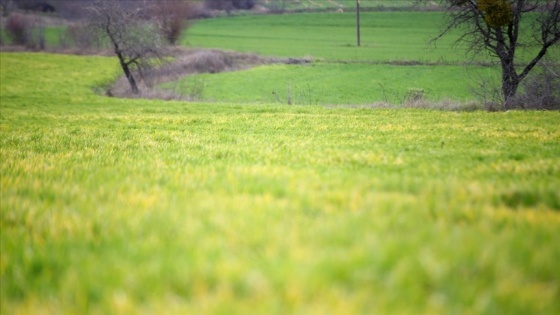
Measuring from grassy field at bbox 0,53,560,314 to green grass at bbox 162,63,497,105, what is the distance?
26576 millimetres

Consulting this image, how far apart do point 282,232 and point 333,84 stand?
42.1 m

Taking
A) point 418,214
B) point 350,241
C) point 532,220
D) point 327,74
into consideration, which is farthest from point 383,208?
point 327,74

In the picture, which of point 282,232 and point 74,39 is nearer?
point 282,232

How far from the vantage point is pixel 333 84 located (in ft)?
148

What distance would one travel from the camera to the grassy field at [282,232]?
10.4 feet

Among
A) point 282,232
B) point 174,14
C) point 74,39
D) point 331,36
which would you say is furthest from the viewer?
point 331,36

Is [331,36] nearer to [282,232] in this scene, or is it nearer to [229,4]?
[229,4]

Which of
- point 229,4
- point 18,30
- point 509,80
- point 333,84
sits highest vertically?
point 229,4

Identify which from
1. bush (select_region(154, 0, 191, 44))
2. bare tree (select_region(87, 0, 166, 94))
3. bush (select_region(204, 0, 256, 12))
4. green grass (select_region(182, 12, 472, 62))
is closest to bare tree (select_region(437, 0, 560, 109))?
green grass (select_region(182, 12, 472, 62))

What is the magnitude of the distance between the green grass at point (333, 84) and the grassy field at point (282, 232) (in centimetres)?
2658

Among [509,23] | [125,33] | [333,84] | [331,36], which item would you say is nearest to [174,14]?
[331,36]

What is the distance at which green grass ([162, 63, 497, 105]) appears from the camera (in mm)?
38094

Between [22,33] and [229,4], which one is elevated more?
[229,4]

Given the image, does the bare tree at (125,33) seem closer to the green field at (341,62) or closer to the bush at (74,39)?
the green field at (341,62)
